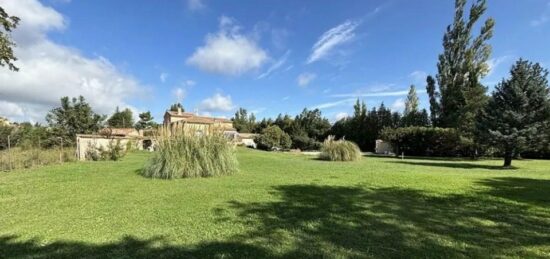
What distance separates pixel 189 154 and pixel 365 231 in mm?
6284

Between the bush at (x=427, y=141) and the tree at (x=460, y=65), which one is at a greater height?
the tree at (x=460, y=65)

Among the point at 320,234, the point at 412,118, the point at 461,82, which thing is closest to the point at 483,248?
the point at 320,234

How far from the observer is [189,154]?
9.17 m

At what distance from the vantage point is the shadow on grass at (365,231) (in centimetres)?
328

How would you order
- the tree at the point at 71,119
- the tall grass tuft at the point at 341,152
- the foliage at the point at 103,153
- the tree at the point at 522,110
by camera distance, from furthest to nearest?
the tree at the point at 71,119
the tall grass tuft at the point at 341,152
the foliage at the point at 103,153
the tree at the point at 522,110

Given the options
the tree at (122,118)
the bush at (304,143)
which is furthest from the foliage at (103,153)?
the tree at (122,118)

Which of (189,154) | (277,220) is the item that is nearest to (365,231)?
(277,220)

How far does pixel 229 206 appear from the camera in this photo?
5285 millimetres

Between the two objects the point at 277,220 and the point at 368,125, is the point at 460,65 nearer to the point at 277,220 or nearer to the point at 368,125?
the point at 368,125

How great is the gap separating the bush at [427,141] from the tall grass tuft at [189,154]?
66.7ft

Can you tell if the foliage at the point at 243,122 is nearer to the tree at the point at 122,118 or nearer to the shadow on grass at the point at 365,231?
the tree at the point at 122,118

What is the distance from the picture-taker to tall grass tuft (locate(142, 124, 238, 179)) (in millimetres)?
8891

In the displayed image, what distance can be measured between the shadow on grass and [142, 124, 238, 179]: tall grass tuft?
3.68 meters

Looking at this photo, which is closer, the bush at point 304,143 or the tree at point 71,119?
the tree at point 71,119
